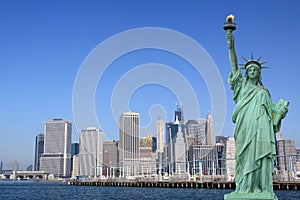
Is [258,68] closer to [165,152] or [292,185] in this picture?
[292,185]

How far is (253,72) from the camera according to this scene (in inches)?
441

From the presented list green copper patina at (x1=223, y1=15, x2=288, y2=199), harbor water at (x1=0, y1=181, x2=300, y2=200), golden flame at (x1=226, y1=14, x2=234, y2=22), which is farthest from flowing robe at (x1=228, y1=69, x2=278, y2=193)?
harbor water at (x1=0, y1=181, x2=300, y2=200)

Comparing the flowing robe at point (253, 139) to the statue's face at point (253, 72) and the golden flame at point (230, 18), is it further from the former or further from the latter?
the golden flame at point (230, 18)

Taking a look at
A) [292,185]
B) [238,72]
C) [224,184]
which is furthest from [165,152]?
[238,72]

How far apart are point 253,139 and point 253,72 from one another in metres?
2.03

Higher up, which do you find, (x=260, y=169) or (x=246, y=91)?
(x=246, y=91)

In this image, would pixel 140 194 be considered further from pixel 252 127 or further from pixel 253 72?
pixel 253 72

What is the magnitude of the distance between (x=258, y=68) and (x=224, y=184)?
71.8 metres

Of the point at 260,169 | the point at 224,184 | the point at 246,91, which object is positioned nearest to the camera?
the point at 260,169

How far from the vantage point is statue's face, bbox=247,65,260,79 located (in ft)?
36.6

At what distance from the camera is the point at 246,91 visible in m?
11.3

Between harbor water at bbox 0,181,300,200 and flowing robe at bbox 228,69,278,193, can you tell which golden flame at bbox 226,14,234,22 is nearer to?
flowing robe at bbox 228,69,278,193

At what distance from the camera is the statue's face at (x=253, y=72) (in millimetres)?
11164

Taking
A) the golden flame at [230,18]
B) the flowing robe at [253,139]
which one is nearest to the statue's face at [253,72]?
the flowing robe at [253,139]
